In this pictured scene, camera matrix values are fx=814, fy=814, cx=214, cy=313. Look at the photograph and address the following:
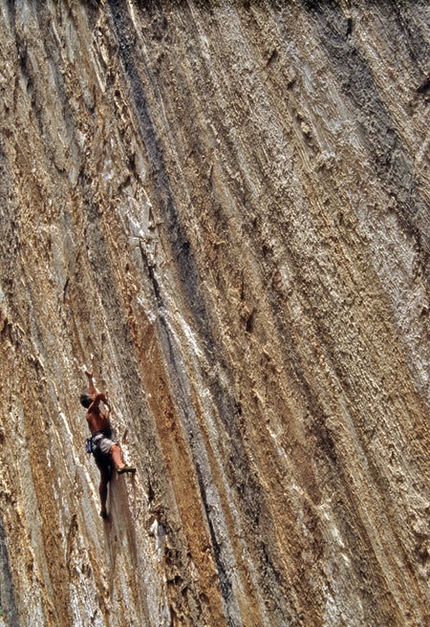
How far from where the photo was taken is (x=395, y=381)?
12.9ft

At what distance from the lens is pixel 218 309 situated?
4496mm

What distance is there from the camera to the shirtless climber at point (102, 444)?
469cm

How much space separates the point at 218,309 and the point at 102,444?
41.4 inches

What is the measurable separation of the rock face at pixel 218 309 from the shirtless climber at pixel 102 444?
85mm

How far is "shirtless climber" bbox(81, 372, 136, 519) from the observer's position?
4.69 m

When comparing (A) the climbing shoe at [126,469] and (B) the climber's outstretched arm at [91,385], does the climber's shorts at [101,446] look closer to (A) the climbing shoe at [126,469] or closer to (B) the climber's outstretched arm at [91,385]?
(A) the climbing shoe at [126,469]

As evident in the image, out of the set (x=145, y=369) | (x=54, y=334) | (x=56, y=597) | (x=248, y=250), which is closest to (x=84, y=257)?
(x=54, y=334)

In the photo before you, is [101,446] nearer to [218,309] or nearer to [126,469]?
[126,469]

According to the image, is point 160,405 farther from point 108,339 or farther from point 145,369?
point 108,339

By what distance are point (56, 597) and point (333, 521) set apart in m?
2.03

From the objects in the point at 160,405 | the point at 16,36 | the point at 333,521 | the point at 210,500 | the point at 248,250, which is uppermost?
the point at 16,36

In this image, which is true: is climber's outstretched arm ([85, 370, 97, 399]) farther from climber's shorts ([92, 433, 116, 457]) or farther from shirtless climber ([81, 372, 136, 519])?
climber's shorts ([92, 433, 116, 457])

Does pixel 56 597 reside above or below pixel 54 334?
below

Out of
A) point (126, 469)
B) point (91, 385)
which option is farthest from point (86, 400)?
point (126, 469)
